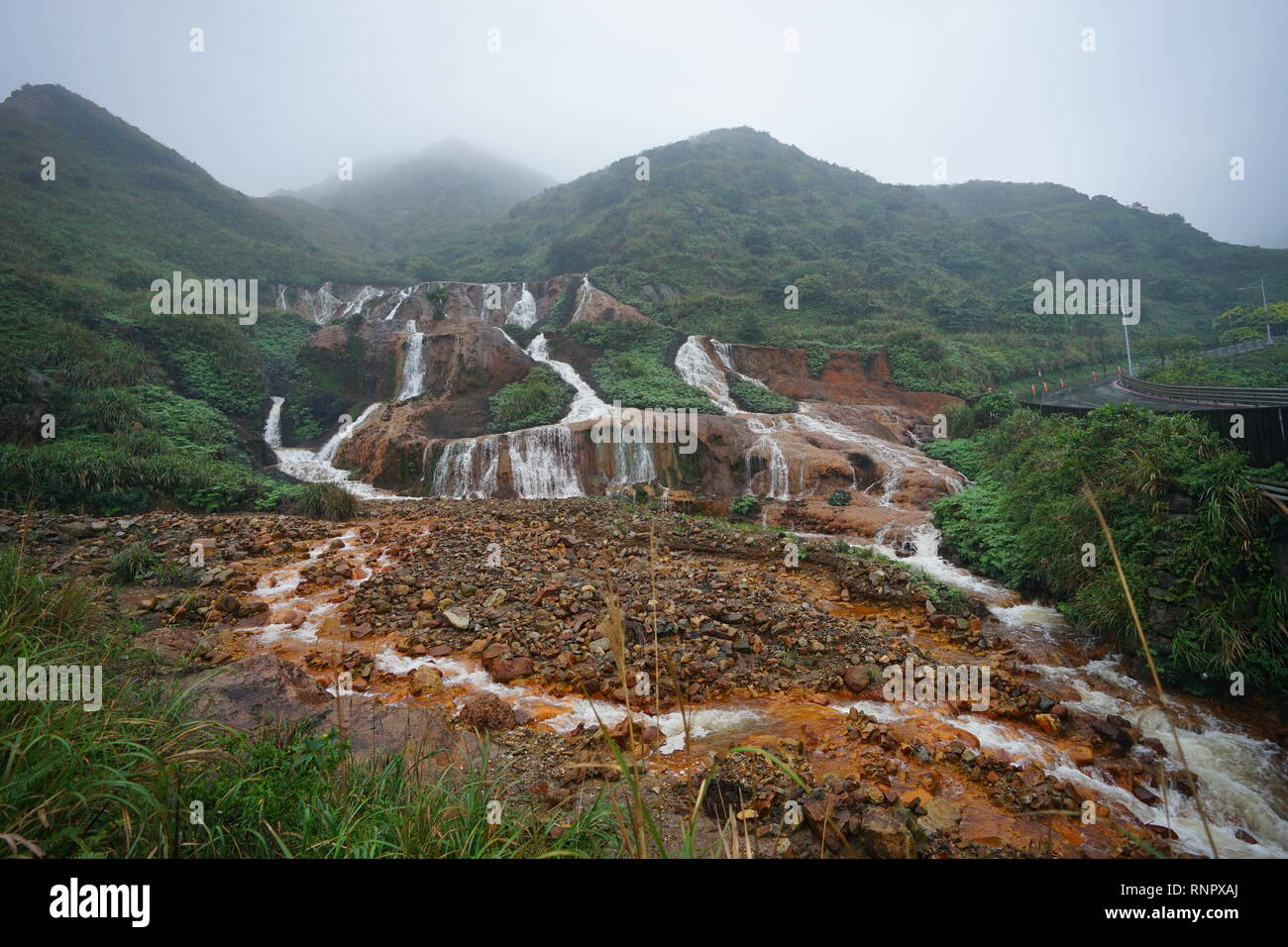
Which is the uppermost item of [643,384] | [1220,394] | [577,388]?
[643,384]

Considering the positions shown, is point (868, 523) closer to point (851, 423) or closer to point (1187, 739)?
point (1187, 739)

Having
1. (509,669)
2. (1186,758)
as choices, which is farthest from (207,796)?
(1186,758)

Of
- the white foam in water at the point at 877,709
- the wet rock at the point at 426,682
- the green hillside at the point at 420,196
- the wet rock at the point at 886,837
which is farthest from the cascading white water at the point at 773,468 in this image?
the green hillside at the point at 420,196

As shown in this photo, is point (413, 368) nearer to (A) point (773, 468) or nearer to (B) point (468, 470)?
(B) point (468, 470)

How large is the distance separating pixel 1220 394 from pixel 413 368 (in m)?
26.5

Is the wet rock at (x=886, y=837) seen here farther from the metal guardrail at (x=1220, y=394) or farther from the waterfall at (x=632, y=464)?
the waterfall at (x=632, y=464)

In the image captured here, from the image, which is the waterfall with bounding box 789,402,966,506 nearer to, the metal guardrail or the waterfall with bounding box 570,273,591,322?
the metal guardrail

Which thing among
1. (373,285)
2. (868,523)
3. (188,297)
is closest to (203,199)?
(373,285)

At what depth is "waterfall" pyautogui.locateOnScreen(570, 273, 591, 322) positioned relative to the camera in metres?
32.0

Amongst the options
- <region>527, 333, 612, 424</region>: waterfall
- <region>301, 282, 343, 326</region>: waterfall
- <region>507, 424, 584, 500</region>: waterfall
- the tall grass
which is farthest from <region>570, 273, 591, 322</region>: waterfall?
the tall grass

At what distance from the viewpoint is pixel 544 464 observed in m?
16.0

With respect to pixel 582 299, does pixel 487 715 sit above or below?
below

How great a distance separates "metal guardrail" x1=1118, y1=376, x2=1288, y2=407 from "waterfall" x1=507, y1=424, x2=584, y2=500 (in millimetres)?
14103
